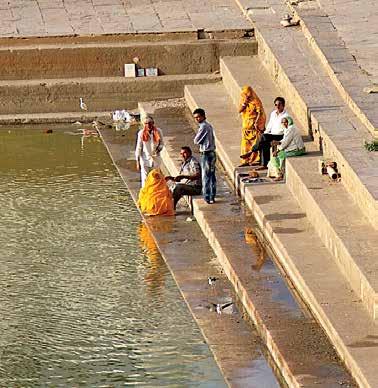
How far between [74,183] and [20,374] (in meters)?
6.01

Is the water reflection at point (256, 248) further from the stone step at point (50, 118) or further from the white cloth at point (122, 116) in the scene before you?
the stone step at point (50, 118)

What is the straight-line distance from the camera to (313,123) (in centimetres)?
1825

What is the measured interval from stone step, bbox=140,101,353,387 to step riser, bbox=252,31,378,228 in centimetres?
101

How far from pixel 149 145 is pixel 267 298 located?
377 cm

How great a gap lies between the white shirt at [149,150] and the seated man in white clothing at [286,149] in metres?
1.19

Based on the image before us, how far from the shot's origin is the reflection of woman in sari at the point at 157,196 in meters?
17.1

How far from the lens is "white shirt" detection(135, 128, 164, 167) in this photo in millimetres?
17438

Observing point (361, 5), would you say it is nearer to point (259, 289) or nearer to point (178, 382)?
point (259, 289)

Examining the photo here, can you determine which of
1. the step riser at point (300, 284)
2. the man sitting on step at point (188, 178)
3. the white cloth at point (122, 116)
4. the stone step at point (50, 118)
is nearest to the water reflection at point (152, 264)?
the man sitting on step at point (188, 178)

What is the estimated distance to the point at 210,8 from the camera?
24.2m

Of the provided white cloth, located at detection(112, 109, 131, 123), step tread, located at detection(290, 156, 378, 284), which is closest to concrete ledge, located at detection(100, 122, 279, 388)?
step tread, located at detection(290, 156, 378, 284)

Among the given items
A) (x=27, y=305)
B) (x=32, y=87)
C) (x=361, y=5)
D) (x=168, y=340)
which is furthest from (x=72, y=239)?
(x=361, y=5)

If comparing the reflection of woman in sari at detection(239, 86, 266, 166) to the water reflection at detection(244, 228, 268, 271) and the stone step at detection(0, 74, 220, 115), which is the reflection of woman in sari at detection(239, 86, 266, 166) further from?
the stone step at detection(0, 74, 220, 115)

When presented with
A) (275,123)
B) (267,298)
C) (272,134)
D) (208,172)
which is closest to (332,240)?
(267,298)
